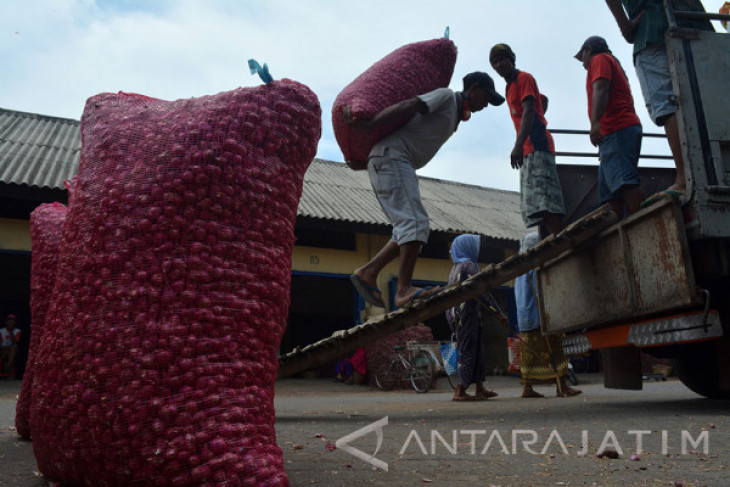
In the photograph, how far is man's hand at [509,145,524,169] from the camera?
13.4ft

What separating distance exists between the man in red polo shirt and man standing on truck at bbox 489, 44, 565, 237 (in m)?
0.38

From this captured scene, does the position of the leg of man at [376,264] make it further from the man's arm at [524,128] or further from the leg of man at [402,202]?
the man's arm at [524,128]

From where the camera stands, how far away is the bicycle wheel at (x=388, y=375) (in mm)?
A: 9672

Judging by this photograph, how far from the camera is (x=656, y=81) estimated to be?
11.2 feet

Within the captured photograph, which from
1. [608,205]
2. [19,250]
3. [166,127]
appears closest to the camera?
[166,127]

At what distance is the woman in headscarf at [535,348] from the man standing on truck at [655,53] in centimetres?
210

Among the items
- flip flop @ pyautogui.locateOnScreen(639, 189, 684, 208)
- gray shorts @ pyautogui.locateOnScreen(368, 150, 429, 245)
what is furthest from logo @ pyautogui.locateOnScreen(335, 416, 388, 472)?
flip flop @ pyautogui.locateOnScreen(639, 189, 684, 208)

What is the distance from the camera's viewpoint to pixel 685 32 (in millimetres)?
3293

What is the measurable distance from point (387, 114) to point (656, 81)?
68.5 inches

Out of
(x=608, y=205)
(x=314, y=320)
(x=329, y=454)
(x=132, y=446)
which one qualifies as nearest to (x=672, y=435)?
(x=329, y=454)

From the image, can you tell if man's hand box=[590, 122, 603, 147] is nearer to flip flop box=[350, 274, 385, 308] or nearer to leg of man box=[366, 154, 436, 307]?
leg of man box=[366, 154, 436, 307]

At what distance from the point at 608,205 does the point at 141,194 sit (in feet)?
10.9

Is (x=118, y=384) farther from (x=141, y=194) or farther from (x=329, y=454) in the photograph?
(x=329, y=454)

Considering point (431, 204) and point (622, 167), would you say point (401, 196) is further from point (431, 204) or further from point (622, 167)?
point (431, 204)
